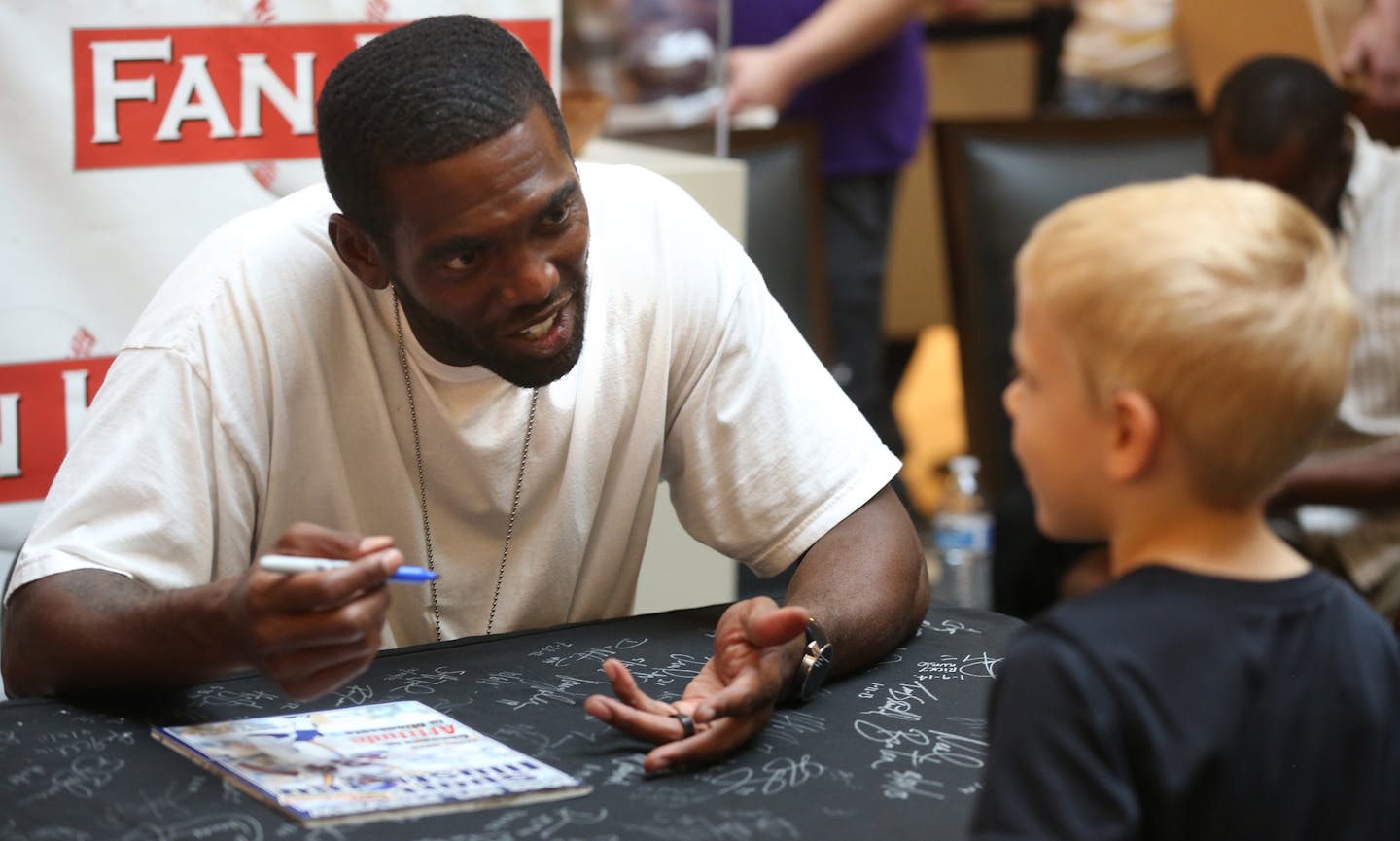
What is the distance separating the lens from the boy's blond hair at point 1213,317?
92cm

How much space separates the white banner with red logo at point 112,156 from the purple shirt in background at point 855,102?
141 centimetres

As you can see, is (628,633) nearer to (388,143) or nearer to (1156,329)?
(388,143)

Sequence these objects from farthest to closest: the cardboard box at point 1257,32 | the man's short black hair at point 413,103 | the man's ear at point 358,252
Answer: the cardboard box at point 1257,32 < the man's ear at point 358,252 < the man's short black hair at point 413,103

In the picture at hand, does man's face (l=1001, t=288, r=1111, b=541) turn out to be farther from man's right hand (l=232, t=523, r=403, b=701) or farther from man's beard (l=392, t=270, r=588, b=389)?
man's beard (l=392, t=270, r=588, b=389)

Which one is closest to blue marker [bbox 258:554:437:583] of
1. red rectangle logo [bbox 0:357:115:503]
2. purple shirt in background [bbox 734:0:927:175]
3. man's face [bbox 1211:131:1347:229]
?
red rectangle logo [bbox 0:357:115:503]

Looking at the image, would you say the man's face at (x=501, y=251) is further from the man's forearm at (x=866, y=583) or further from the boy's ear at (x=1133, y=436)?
the boy's ear at (x=1133, y=436)

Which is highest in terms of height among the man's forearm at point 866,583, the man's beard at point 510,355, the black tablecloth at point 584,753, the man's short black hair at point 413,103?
the man's short black hair at point 413,103

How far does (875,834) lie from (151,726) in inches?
22.7

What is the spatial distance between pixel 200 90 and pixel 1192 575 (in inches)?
61.0

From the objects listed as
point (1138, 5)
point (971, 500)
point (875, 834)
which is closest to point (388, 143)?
point (875, 834)

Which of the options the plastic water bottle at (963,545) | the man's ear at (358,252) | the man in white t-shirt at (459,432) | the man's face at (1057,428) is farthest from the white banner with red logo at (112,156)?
the plastic water bottle at (963,545)

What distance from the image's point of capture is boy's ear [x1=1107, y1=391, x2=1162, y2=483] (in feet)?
3.10

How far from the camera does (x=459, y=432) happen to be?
5.43 feet

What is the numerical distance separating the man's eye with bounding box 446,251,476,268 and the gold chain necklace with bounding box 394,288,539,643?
4.7 inches
